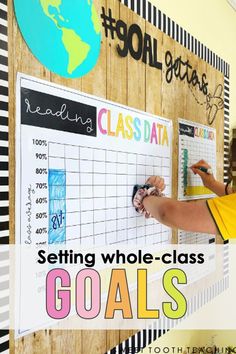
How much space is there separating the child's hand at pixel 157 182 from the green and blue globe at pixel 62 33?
483mm

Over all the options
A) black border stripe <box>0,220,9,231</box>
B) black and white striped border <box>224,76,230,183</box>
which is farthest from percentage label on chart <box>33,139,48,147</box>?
black and white striped border <box>224,76,230,183</box>

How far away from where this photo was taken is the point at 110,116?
138 cm

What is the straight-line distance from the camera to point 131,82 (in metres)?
1.51

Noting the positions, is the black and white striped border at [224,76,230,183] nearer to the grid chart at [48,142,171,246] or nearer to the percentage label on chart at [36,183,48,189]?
the grid chart at [48,142,171,246]

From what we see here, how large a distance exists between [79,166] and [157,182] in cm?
46

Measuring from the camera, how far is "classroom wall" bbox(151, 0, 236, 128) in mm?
1894

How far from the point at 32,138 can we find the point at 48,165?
9 centimetres

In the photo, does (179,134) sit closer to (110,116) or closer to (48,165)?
(110,116)

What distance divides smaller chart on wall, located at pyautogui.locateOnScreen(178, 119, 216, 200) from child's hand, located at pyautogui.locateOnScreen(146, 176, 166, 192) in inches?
8.7

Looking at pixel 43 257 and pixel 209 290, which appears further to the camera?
pixel 209 290

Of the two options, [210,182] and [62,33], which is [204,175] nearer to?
[210,182]

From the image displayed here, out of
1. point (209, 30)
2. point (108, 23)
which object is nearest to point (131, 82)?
point (108, 23)

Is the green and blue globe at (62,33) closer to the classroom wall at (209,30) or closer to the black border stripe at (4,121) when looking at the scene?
the black border stripe at (4,121)

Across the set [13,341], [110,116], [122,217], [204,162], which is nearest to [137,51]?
[110,116]
